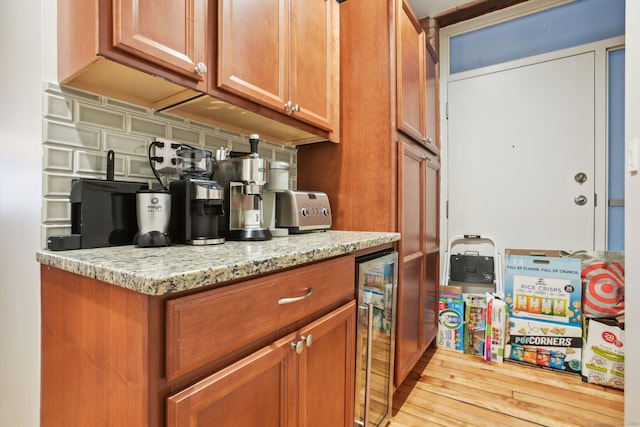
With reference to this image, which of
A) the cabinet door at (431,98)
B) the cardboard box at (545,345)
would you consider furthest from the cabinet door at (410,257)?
the cardboard box at (545,345)

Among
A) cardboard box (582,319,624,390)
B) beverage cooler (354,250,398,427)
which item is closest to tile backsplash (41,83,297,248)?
beverage cooler (354,250,398,427)

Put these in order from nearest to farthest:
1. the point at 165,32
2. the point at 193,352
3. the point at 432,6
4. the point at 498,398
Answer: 1. the point at 193,352
2. the point at 165,32
3. the point at 498,398
4. the point at 432,6

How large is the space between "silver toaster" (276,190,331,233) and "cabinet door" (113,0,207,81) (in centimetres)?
58

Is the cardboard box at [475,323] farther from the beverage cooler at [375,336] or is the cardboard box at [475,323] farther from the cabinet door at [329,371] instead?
the cabinet door at [329,371]

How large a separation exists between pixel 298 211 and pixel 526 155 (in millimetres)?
2000

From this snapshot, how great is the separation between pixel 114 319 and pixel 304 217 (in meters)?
0.89

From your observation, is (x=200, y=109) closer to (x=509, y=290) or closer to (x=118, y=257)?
(x=118, y=257)

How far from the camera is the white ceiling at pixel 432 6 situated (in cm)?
→ 251

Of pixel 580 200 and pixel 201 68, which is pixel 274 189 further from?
pixel 580 200

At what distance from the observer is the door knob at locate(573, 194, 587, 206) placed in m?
2.21

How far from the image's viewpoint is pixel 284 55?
4.27 ft

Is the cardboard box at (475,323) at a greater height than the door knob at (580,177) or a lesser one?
lesser

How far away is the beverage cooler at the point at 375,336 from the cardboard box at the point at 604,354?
131 cm

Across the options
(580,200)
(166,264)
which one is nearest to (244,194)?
(166,264)
